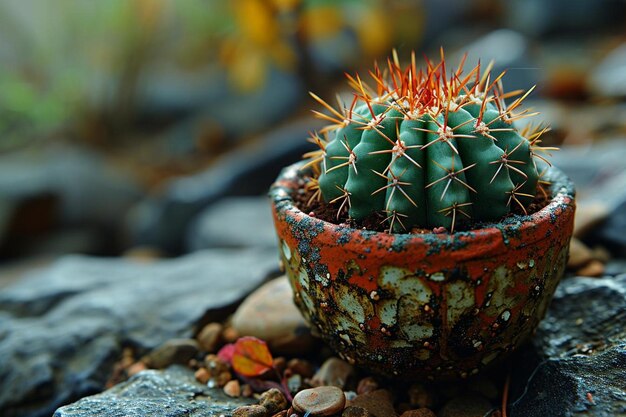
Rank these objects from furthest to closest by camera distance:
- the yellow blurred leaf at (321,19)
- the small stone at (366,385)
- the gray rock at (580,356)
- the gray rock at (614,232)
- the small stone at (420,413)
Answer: the yellow blurred leaf at (321,19) < the gray rock at (614,232) < the small stone at (366,385) < the small stone at (420,413) < the gray rock at (580,356)

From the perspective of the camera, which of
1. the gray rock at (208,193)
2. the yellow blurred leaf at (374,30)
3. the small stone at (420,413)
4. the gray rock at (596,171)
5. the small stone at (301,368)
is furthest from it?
the yellow blurred leaf at (374,30)

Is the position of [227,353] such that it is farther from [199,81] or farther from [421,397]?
[199,81]

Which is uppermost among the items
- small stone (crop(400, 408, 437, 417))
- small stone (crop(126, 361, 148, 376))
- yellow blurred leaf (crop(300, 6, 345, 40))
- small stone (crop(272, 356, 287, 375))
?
yellow blurred leaf (crop(300, 6, 345, 40))

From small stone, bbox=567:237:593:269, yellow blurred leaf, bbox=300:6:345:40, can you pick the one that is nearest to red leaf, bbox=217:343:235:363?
small stone, bbox=567:237:593:269

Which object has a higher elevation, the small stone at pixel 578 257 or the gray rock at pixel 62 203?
the gray rock at pixel 62 203

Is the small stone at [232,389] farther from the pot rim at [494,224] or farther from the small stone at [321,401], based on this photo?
the pot rim at [494,224]

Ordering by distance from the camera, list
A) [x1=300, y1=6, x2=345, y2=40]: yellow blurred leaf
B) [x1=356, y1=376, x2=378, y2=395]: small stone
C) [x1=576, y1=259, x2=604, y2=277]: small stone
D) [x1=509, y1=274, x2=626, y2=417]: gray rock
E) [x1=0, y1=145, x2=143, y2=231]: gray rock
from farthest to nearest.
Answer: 1. [x1=0, y1=145, x2=143, y2=231]: gray rock
2. [x1=300, y1=6, x2=345, y2=40]: yellow blurred leaf
3. [x1=576, y1=259, x2=604, y2=277]: small stone
4. [x1=356, y1=376, x2=378, y2=395]: small stone
5. [x1=509, y1=274, x2=626, y2=417]: gray rock

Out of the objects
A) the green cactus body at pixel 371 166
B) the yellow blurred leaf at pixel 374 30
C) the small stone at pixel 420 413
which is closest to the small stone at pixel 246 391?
the small stone at pixel 420 413

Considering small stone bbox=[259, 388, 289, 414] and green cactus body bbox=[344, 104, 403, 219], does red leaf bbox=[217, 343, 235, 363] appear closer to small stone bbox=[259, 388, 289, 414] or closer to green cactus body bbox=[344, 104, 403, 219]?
small stone bbox=[259, 388, 289, 414]
